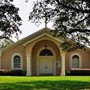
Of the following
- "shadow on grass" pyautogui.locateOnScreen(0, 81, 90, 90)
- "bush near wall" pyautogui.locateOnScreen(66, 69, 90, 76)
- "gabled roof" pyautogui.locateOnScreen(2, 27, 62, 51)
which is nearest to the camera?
"shadow on grass" pyautogui.locateOnScreen(0, 81, 90, 90)

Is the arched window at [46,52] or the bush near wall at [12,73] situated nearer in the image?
the bush near wall at [12,73]

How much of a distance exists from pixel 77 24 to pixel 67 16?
1160 mm

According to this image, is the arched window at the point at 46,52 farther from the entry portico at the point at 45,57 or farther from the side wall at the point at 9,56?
the side wall at the point at 9,56

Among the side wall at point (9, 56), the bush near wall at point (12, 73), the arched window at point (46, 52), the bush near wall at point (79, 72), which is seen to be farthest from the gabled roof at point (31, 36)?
the bush near wall at point (79, 72)

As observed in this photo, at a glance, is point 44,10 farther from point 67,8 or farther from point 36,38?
point 36,38

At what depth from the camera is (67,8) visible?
24531mm

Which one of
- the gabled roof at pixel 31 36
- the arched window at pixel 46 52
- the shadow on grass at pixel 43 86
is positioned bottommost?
the shadow on grass at pixel 43 86

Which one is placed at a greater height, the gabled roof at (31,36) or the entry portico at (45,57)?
the gabled roof at (31,36)

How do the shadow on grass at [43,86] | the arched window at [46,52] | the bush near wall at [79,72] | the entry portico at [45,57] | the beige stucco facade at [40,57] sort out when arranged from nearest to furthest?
the shadow on grass at [43,86] → the bush near wall at [79,72] → the beige stucco facade at [40,57] → the entry portico at [45,57] → the arched window at [46,52]

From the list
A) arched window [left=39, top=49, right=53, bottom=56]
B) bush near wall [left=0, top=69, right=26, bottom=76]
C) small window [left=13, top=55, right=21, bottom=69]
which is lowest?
bush near wall [left=0, top=69, right=26, bottom=76]

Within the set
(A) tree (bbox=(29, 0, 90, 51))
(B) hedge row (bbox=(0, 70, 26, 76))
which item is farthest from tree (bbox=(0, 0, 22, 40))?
(B) hedge row (bbox=(0, 70, 26, 76))

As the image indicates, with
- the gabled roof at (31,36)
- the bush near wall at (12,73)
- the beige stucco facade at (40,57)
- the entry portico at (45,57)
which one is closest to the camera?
the bush near wall at (12,73)

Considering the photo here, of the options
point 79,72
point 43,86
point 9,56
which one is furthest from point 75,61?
point 43,86

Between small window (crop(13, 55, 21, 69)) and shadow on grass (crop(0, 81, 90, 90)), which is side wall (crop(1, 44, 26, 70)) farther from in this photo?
shadow on grass (crop(0, 81, 90, 90))
